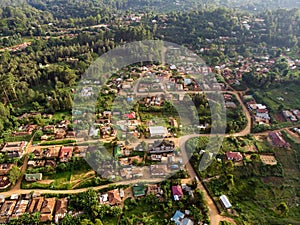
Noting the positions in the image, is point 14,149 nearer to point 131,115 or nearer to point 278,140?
point 131,115

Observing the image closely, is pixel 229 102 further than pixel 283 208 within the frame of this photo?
Yes

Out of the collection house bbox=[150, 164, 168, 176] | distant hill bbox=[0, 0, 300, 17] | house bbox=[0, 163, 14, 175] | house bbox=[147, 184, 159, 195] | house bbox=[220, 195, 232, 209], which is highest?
distant hill bbox=[0, 0, 300, 17]

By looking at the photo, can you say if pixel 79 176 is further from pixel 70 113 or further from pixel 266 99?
pixel 266 99

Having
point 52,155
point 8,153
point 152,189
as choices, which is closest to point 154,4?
point 52,155

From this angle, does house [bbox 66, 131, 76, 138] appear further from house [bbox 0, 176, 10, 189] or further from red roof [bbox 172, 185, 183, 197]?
red roof [bbox 172, 185, 183, 197]

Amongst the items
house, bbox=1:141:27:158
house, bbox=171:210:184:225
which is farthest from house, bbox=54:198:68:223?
house, bbox=171:210:184:225

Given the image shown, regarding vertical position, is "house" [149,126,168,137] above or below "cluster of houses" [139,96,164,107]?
below

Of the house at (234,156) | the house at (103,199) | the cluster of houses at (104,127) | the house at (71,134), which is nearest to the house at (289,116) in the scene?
the house at (234,156)
